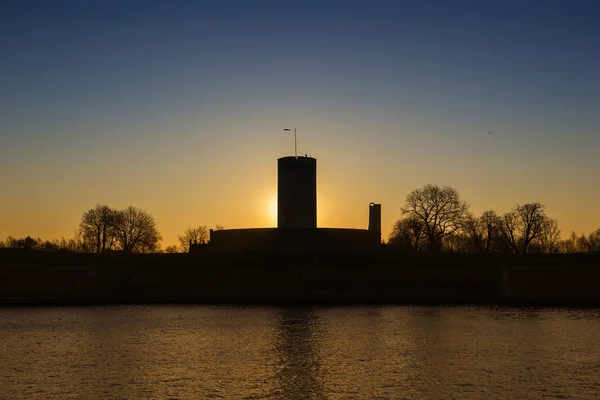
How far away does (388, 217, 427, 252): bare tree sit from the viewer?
51156 mm

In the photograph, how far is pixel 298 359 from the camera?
16125mm

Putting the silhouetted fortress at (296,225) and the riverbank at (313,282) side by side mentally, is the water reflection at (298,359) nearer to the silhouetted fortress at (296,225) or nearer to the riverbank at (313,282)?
the riverbank at (313,282)

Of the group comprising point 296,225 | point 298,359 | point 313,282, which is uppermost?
point 296,225

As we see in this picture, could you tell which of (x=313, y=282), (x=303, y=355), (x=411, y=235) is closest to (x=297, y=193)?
(x=313, y=282)

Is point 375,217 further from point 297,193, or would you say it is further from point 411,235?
point 297,193

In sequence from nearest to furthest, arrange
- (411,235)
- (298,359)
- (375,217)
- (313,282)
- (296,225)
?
1. (298,359)
2. (313,282)
3. (296,225)
4. (375,217)
5. (411,235)

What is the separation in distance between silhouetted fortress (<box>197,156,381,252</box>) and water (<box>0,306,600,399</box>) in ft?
33.7

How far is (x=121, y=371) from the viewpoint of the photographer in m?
14.9

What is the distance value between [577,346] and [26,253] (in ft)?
95.4

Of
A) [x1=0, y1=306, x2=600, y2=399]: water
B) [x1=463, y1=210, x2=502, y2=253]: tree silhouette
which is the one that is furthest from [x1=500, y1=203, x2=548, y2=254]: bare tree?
[x1=0, y1=306, x2=600, y2=399]: water

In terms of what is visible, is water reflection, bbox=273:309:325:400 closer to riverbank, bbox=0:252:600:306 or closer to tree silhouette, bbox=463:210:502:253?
riverbank, bbox=0:252:600:306

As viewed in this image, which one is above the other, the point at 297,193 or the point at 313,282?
the point at 297,193

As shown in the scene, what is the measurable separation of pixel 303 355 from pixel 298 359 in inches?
20.3

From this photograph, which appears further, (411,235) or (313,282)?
(411,235)
